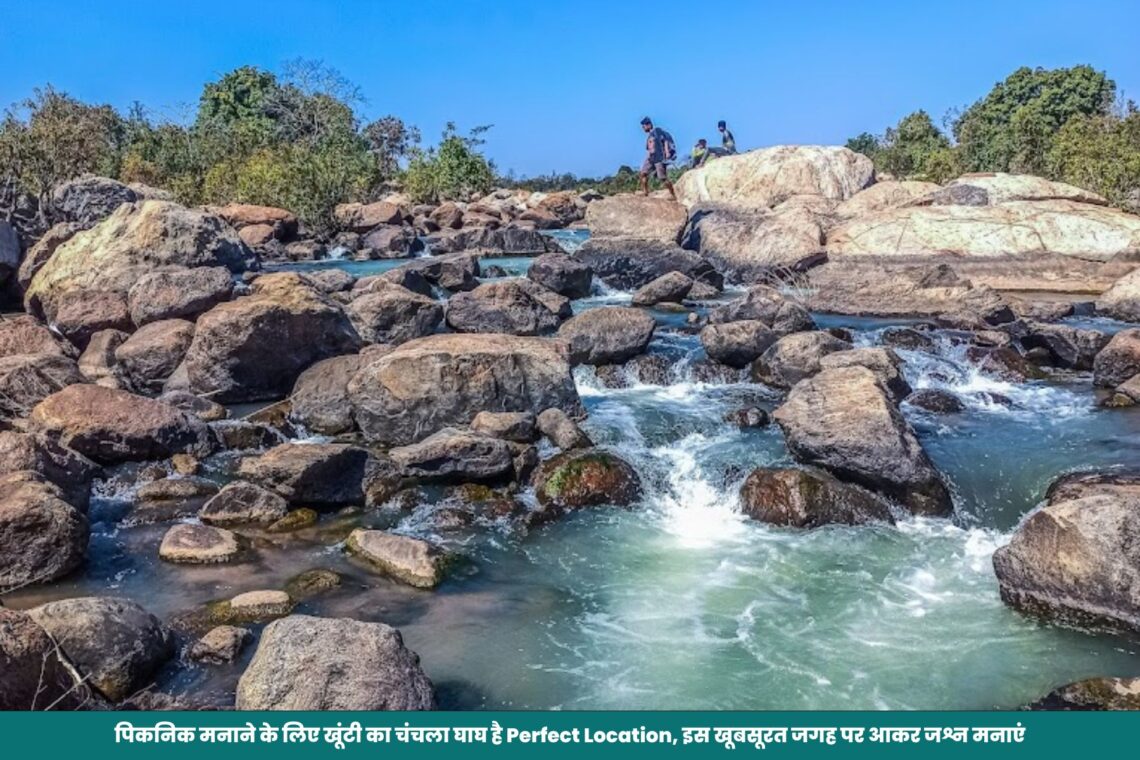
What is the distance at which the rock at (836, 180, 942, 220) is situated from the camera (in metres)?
26.9

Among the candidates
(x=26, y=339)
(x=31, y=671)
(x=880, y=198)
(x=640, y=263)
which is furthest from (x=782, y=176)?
(x=31, y=671)

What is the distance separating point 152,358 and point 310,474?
6.14 meters

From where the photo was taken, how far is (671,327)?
18734mm

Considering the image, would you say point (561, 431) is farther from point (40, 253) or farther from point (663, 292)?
point (40, 253)

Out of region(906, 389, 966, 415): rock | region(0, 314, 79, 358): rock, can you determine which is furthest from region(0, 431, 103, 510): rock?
region(906, 389, 966, 415): rock

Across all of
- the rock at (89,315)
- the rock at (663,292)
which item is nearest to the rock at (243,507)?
the rock at (89,315)

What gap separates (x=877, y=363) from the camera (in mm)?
14328

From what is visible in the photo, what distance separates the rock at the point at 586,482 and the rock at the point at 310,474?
2288mm

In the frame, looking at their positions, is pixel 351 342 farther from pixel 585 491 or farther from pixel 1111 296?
pixel 1111 296

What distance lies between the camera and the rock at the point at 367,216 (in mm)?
35531

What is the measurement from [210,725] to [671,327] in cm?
1410

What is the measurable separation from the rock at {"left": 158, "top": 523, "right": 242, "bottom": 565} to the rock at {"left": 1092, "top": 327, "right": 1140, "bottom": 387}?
43.7ft

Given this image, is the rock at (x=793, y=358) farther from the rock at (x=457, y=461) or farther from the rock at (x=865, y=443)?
the rock at (x=457, y=461)

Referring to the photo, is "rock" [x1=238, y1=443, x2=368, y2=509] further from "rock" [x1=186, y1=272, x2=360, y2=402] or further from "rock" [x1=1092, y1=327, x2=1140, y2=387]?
"rock" [x1=1092, y1=327, x2=1140, y2=387]
